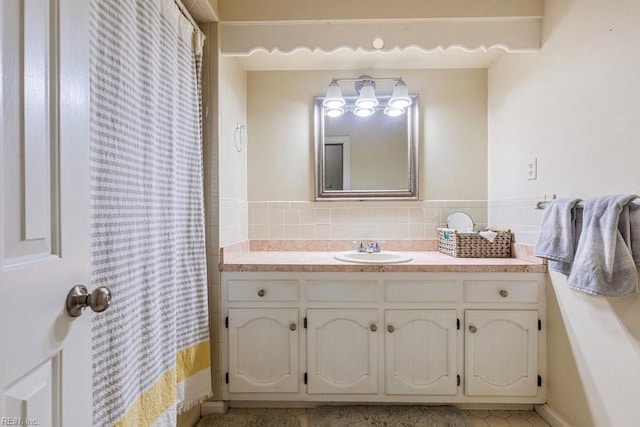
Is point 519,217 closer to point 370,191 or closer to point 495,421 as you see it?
point 370,191

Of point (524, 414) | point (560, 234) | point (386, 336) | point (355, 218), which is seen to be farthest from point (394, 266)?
point (524, 414)

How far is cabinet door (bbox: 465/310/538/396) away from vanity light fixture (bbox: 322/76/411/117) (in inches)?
54.2

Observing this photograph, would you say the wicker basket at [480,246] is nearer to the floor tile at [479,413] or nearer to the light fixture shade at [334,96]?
the floor tile at [479,413]

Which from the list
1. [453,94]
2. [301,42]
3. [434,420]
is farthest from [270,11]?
[434,420]

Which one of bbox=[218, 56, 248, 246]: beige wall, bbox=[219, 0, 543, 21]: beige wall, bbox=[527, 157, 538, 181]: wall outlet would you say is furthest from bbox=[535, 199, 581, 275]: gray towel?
bbox=[218, 56, 248, 246]: beige wall

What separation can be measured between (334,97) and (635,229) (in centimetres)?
165

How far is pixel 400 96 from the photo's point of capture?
6.84 ft

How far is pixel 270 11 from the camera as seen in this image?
66.8 inches

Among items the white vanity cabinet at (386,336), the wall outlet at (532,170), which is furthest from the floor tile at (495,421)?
the wall outlet at (532,170)

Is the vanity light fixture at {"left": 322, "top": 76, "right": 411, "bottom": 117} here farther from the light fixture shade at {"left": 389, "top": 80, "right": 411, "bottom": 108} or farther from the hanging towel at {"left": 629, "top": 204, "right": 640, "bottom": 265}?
the hanging towel at {"left": 629, "top": 204, "right": 640, "bottom": 265}

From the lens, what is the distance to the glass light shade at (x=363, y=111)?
216cm

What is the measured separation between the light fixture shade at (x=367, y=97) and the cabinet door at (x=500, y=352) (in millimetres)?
1412

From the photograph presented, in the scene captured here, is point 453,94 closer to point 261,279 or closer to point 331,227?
point 331,227

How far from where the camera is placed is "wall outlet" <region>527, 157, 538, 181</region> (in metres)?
1.71
